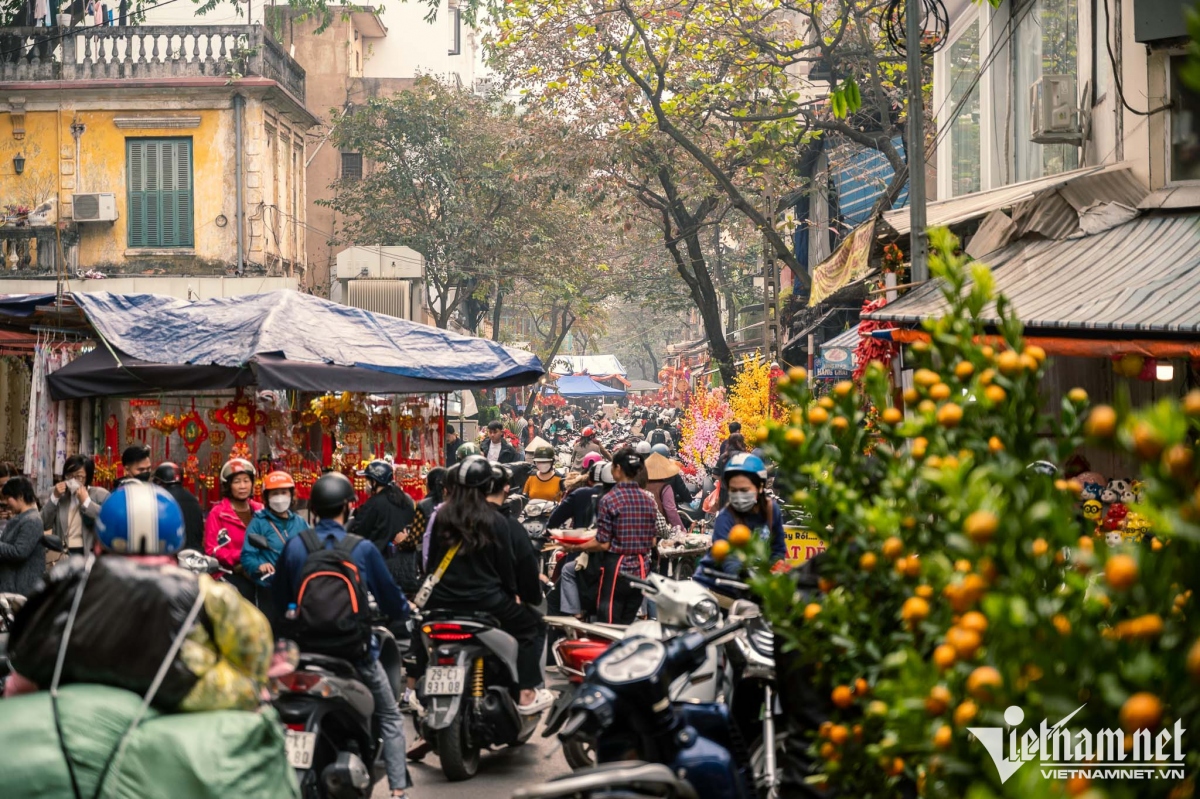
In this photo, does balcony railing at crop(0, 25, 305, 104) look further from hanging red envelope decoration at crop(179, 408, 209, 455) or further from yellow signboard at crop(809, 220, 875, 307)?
yellow signboard at crop(809, 220, 875, 307)

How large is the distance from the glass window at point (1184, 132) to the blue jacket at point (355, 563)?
23.8ft

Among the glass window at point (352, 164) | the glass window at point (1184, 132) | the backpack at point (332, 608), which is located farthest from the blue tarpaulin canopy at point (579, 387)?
the backpack at point (332, 608)

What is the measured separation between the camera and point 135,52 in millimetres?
25531

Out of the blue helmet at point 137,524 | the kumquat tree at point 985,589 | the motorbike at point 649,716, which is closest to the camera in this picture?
the kumquat tree at point 985,589

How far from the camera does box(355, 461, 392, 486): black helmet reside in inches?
376

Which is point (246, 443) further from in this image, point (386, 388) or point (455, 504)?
point (455, 504)

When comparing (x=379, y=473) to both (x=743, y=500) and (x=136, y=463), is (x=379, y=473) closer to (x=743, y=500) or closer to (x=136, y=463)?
(x=136, y=463)

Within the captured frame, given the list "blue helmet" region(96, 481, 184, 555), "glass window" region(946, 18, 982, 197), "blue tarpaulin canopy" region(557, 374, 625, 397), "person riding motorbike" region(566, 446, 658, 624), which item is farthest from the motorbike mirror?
"blue tarpaulin canopy" region(557, 374, 625, 397)

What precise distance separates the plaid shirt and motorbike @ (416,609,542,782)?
151cm

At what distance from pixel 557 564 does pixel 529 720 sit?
10.3ft

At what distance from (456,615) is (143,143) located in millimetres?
19827

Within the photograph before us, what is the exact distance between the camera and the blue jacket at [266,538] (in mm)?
8141

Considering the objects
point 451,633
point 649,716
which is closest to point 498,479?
point 451,633

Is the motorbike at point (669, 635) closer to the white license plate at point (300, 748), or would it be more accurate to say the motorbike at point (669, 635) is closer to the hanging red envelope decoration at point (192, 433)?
the white license plate at point (300, 748)
